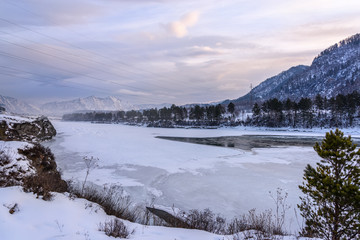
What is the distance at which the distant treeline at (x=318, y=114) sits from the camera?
64.6 meters

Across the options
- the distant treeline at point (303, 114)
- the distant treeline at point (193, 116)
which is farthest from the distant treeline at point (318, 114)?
the distant treeline at point (193, 116)

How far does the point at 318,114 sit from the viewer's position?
76.6 meters

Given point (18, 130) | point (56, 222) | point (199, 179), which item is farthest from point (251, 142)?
point (18, 130)

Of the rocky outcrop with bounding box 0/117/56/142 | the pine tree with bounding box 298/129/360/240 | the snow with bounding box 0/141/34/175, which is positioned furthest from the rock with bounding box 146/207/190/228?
the rocky outcrop with bounding box 0/117/56/142

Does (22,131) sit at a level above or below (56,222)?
above

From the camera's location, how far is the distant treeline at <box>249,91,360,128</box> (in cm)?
6456

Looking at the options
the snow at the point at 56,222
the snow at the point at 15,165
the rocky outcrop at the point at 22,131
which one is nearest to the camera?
the snow at the point at 56,222

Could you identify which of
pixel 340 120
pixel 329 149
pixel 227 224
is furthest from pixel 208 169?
pixel 340 120

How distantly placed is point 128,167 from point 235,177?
899cm

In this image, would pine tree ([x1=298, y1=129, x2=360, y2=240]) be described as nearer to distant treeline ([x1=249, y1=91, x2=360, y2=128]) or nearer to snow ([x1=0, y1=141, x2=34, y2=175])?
snow ([x1=0, y1=141, x2=34, y2=175])

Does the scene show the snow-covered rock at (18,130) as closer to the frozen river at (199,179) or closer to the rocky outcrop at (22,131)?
the rocky outcrop at (22,131)

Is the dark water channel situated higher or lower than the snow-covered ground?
lower

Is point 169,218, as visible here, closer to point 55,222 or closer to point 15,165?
point 55,222

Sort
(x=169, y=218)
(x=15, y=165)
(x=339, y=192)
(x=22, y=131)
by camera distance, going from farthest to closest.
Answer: (x=22, y=131) < (x=15, y=165) < (x=169, y=218) < (x=339, y=192)
